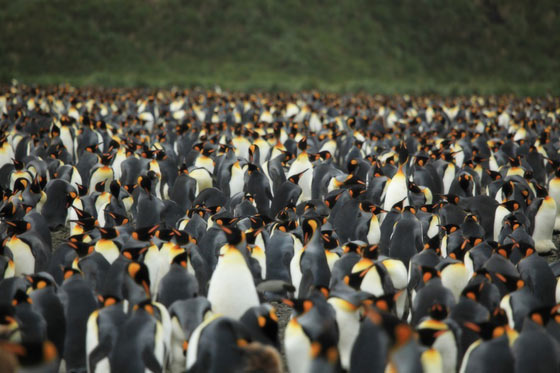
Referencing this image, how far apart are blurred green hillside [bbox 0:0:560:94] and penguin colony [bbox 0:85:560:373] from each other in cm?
1731

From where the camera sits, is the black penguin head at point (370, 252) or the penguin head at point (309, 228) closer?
the black penguin head at point (370, 252)

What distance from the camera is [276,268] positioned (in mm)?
4926

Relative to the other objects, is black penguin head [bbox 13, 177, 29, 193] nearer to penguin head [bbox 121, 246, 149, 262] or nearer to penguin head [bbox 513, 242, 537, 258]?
penguin head [bbox 121, 246, 149, 262]

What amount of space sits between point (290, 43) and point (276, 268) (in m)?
27.8

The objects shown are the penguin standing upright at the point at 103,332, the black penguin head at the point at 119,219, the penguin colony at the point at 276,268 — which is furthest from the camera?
A: the black penguin head at the point at 119,219

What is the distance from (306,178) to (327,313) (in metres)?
4.83

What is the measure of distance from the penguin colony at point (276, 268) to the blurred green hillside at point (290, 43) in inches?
682

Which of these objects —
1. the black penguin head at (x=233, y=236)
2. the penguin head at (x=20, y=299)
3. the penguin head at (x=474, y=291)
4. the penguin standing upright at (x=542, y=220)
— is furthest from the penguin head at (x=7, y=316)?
the penguin standing upright at (x=542, y=220)

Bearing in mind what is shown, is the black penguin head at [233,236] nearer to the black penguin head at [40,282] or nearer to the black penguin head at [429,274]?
the black penguin head at [40,282]

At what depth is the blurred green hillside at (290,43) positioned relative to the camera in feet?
90.9

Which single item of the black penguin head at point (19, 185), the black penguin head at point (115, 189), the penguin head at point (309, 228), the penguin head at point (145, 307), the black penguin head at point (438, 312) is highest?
the black penguin head at point (19, 185)

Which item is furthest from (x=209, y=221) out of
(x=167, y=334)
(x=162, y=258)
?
(x=167, y=334)

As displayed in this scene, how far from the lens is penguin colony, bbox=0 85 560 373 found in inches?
126

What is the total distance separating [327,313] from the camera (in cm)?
348
